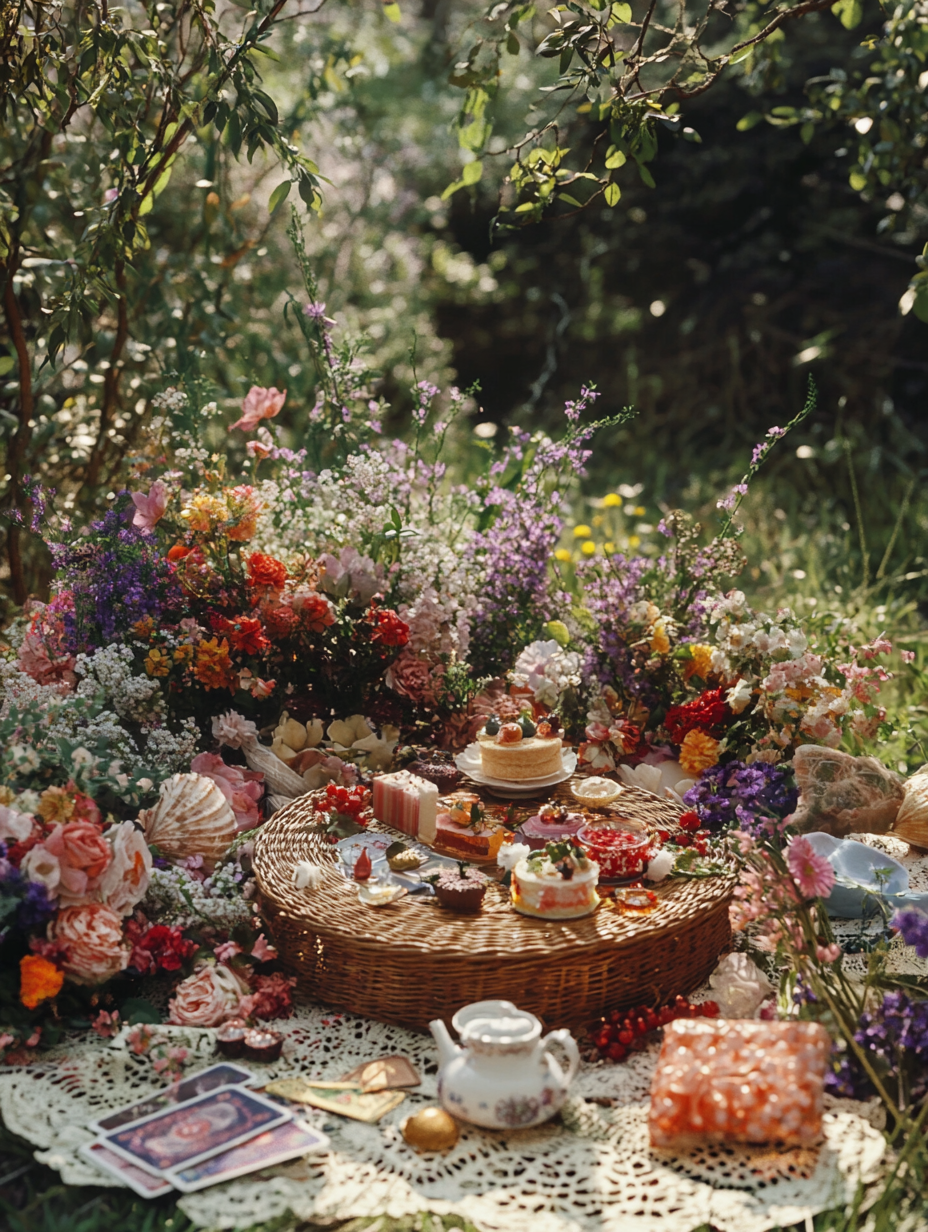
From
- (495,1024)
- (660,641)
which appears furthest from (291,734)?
(495,1024)

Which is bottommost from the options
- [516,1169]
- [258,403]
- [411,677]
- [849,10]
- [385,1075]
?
[516,1169]

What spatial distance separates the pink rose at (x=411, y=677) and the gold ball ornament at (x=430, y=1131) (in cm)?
161

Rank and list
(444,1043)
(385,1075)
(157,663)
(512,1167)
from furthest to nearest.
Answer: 1. (157,663)
2. (385,1075)
3. (444,1043)
4. (512,1167)

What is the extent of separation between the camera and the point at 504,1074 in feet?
7.76

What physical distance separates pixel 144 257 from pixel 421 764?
2.89 m

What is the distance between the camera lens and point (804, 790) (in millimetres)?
3455

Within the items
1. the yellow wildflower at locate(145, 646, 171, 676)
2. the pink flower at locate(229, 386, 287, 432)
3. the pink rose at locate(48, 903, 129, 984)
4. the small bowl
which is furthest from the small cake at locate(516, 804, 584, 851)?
the pink flower at locate(229, 386, 287, 432)

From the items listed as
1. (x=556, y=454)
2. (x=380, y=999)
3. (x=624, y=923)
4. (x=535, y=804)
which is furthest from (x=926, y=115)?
(x=380, y=999)

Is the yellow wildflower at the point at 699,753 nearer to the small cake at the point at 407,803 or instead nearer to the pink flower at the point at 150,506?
the small cake at the point at 407,803

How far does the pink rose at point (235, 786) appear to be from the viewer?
343cm

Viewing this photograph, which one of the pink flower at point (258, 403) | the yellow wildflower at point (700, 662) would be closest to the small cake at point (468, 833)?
the yellow wildflower at point (700, 662)

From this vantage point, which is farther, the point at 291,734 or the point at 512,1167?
the point at 291,734

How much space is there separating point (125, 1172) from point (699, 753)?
2.08m

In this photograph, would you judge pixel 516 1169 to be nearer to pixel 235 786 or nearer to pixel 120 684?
pixel 235 786
